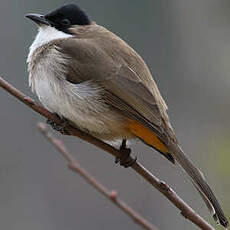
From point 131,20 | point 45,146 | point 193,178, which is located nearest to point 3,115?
point 45,146

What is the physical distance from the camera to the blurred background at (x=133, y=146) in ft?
21.7

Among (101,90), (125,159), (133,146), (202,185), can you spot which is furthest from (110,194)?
(133,146)

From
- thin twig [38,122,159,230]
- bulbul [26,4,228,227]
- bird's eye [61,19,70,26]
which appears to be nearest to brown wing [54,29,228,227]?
bulbul [26,4,228,227]

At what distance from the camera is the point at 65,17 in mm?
4316

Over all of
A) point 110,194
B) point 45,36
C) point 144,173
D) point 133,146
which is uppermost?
point 45,36

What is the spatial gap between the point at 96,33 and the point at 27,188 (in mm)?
3911

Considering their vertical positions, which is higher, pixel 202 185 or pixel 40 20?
pixel 40 20

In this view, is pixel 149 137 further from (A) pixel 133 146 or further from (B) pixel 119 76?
(A) pixel 133 146

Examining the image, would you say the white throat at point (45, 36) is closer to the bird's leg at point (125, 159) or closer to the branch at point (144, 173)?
the branch at point (144, 173)

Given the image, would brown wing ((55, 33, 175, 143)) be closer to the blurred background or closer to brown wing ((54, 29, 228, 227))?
brown wing ((54, 29, 228, 227))

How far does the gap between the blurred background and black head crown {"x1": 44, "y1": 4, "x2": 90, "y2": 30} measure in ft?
4.60

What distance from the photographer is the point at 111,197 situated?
107 inches

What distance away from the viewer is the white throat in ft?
13.6

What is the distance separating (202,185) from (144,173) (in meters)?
0.37
